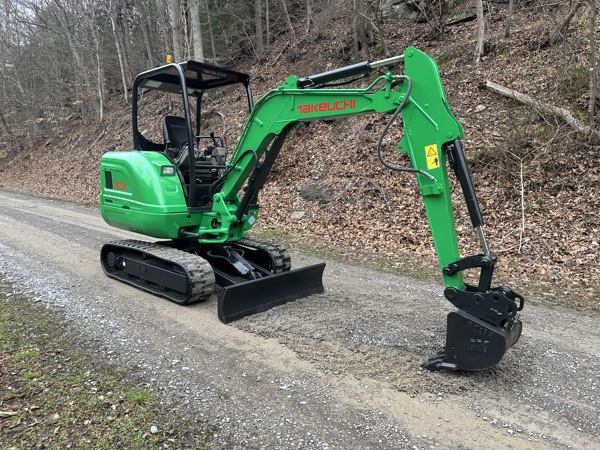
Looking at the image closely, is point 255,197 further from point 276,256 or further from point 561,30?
point 561,30

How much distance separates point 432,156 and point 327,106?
1264 millimetres

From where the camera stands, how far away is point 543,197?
842cm

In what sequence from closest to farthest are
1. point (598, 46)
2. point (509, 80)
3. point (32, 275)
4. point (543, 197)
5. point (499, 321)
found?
point (499, 321) < point (32, 275) < point (543, 197) < point (598, 46) < point (509, 80)

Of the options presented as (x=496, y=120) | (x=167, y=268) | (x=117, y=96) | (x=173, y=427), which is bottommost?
(x=173, y=427)

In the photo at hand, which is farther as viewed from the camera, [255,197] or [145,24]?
[145,24]

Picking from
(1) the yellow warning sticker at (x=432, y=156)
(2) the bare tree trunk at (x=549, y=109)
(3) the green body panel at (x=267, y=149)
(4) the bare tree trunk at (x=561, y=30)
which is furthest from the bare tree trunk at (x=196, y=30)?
(1) the yellow warning sticker at (x=432, y=156)

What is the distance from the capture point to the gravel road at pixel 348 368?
3.04 meters

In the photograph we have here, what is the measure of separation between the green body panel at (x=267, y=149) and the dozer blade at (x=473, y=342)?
346mm

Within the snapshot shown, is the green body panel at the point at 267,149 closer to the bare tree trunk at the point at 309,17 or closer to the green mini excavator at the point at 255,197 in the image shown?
the green mini excavator at the point at 255,197

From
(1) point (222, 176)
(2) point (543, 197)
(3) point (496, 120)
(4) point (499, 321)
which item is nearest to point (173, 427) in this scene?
(4) point (499, 321)

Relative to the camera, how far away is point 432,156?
3.79 metres

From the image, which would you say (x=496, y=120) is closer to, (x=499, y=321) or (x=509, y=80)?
(x=509, y=80)

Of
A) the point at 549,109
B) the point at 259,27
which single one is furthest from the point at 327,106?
the point at 259,27

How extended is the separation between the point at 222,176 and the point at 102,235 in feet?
15.3
